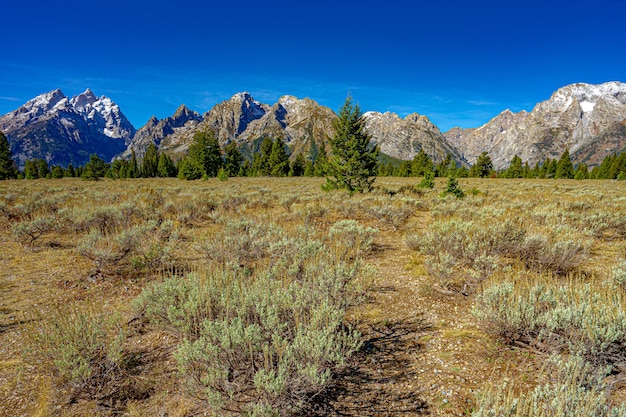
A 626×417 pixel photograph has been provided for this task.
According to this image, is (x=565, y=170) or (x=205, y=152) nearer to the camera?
(x=205, y=152)

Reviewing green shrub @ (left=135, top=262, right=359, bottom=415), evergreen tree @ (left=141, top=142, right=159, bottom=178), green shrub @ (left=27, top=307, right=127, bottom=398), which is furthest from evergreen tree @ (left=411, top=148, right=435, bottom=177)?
green shrub @ (left=27, top=307, right=127, bottom=398)

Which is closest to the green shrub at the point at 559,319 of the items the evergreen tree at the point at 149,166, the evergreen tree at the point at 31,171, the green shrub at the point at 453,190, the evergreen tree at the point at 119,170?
the green shrub at the point at 453,190

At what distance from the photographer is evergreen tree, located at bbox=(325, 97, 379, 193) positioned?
2208 cm

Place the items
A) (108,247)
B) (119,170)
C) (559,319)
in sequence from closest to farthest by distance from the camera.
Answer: (559,319), (108,247), (119,170)

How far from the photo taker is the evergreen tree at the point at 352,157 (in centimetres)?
2208

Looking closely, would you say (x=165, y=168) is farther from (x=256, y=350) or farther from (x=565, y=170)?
(x=565, y=170)

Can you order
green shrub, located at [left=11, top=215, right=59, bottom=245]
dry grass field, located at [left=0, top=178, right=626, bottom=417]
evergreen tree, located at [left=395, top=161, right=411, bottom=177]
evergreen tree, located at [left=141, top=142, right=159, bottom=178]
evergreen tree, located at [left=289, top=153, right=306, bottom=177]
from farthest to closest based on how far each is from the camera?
1. evergreen tree, located at [left=141, top=142, right=159, bottom=178]
2. evergreen tree, located at [left=395, top=161, right=411, bottom=177]
3. evergreen tree, located at [left=289, top=153, right=306, bottom=177]
4. green shrub, located at [left=11, top=215, right=59, bottom=245]
5. dry grass field, located at [left=0, top=178, right=626, bottom=417]

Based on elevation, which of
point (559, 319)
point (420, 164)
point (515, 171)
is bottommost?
point (559, 319)

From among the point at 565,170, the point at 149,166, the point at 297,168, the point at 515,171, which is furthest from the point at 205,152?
the point at 565,170

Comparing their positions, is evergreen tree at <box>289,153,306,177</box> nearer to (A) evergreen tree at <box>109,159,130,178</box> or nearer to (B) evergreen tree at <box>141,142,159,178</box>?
(B) evergreen tree at <box>141,142,159,178</box>

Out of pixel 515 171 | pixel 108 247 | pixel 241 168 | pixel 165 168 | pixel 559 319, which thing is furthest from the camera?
pixel 165 168

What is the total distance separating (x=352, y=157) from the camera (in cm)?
2186

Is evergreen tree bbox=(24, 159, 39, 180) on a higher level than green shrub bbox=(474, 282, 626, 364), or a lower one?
higher

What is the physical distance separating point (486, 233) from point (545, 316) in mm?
4305
